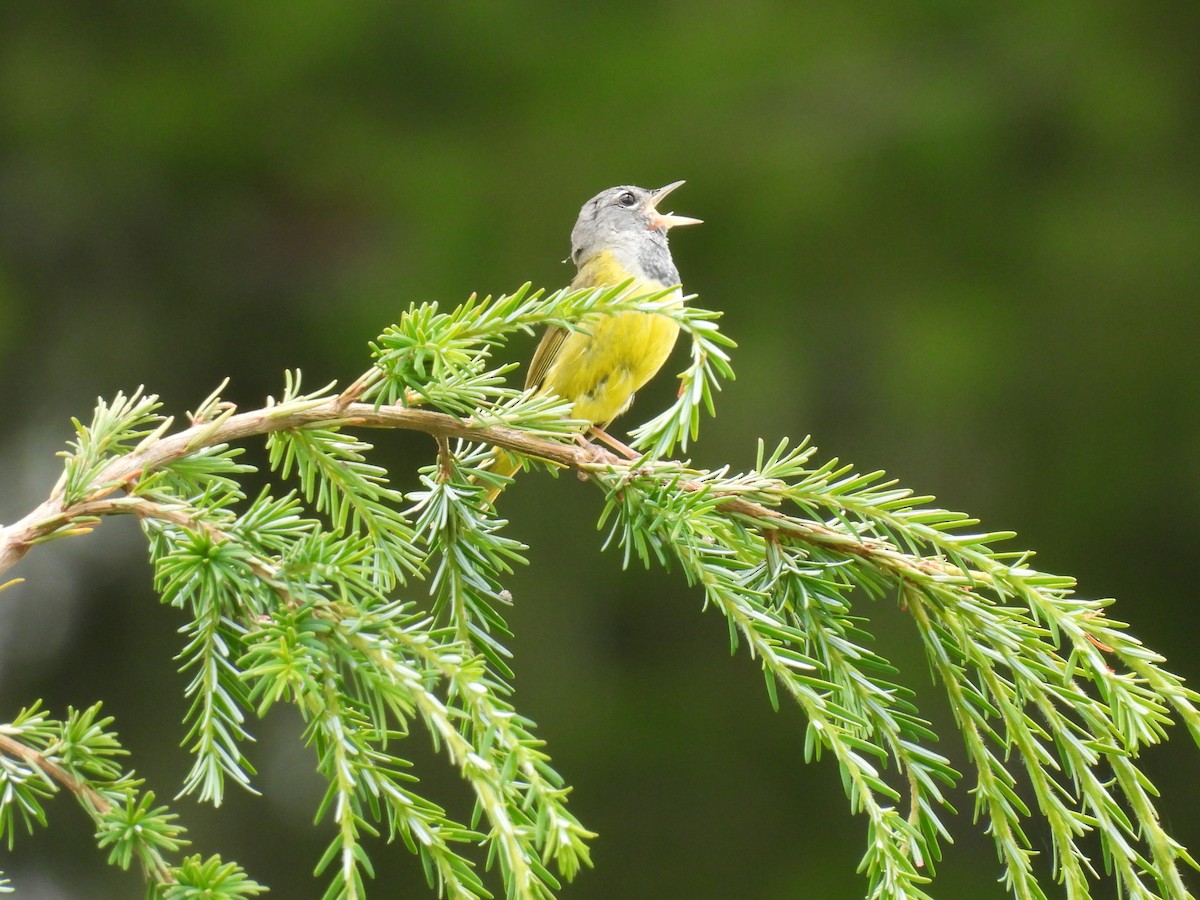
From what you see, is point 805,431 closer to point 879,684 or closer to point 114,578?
point 114,578

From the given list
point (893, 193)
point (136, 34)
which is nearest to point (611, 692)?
point (893, 193)

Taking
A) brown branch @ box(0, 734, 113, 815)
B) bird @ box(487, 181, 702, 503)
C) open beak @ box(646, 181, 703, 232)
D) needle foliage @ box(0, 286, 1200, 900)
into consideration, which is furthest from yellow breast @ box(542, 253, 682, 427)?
brown branch @ box(0, 734, 113, 815)

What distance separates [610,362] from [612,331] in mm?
78

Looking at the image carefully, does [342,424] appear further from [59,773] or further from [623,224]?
[623,224]

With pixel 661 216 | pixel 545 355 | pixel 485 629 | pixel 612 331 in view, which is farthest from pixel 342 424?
pixel 661 216

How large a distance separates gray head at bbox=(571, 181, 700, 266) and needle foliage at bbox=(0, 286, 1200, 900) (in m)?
1.96

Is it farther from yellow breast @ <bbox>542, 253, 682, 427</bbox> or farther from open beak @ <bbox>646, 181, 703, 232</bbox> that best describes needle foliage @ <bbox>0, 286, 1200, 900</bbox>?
open beak @ <bbox>646, 181, 703, 232</bbox>

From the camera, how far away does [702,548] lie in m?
1.25

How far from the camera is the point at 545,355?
9.75ft

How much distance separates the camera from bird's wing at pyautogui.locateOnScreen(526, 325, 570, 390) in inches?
114

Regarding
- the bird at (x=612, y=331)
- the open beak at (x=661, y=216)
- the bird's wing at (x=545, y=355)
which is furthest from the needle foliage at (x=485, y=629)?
the open beak at (x=661, y=216)

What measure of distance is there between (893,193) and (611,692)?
2231mm

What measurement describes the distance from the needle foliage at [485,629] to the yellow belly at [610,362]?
48.6 inches

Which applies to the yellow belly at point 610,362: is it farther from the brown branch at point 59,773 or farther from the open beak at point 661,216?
the brown branch at point 59,773
